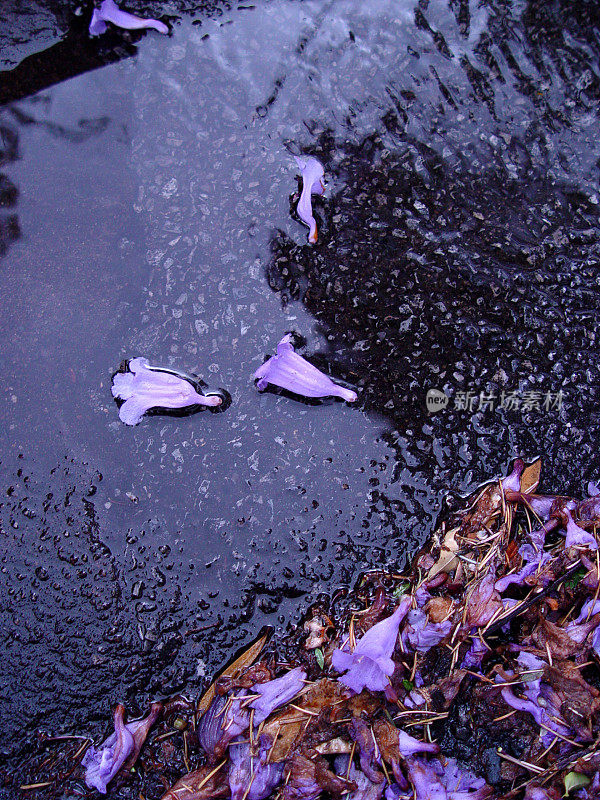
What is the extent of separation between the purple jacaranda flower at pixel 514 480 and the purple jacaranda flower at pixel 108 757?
1.45 metres

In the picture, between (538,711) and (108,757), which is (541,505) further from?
(108,757)

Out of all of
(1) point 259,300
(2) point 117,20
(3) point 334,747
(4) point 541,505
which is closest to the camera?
(3) point 334,747

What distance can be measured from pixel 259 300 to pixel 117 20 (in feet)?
4.71

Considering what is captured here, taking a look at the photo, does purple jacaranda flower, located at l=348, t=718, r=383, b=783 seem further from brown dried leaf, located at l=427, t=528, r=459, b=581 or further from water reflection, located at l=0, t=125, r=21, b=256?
water reflection, located at l=0, t=125, r=21, b=256

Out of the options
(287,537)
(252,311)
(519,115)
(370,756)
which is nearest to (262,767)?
(370,756)

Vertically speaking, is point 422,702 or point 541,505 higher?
point 541,505

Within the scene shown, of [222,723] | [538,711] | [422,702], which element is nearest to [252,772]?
[222,723]

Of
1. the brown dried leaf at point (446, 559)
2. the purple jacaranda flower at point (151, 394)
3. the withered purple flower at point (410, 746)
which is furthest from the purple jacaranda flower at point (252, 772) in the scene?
the purple jacaranda flower at point (151, 394)

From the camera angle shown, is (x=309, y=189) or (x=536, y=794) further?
(x=309, y=189)

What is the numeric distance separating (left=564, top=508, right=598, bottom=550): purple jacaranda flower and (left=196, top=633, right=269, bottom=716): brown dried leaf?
1035 millimetres

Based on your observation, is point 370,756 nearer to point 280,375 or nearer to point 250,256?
point 280,375

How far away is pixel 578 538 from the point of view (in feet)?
6.07

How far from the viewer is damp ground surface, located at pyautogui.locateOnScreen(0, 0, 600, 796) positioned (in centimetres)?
191

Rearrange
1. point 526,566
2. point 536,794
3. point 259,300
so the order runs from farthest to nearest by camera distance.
Result: point 259,300, point 526,566, point 536,794
